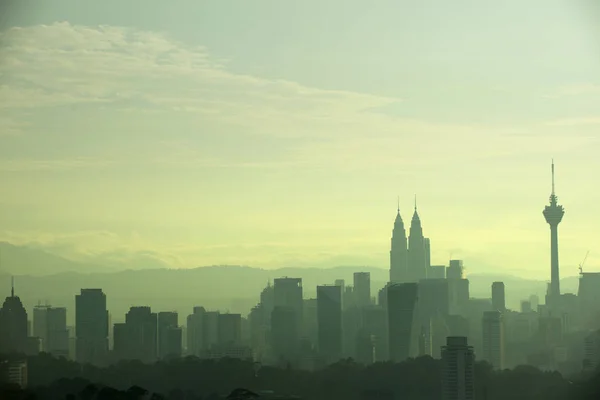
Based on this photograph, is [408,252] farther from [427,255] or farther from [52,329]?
[52,329]

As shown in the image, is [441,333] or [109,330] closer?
[109,330]

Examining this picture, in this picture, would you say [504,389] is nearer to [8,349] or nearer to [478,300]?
[478,300]

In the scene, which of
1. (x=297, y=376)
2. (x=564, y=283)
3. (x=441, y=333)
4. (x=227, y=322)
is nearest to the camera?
(x=297, y=376)

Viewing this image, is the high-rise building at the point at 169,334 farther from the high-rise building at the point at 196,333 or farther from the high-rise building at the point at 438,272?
the high-rise building at the point at 438,272

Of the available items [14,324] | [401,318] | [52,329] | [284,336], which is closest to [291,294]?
[284,336]

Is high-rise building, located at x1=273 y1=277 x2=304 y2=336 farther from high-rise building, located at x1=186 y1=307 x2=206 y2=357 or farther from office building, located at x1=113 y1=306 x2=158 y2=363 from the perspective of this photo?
office building, located at x1=113 y1=306 x2=158 y2=363

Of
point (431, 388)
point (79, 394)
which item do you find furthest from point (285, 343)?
point (79, 394)
